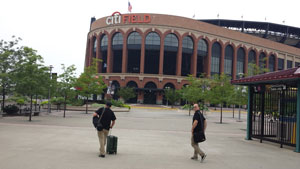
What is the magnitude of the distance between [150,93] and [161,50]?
33.9 feet

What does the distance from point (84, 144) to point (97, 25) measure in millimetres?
57295

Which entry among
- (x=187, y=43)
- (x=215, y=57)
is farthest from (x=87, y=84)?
(x=215, y=57)

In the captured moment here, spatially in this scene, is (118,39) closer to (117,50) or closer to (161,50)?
(117,50)

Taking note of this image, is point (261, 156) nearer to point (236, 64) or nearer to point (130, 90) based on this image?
point (130, 90)

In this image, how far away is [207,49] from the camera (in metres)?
62.2

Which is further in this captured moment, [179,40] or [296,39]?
[296,39]

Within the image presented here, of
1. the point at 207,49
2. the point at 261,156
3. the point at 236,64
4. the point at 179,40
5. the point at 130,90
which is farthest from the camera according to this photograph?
the point at 236,64

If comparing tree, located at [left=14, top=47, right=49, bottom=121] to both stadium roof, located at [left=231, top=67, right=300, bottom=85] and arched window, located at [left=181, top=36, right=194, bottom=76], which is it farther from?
arched window, located at [left=181, top=36, right=194, bottom=76]

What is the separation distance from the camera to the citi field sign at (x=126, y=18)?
5678cm

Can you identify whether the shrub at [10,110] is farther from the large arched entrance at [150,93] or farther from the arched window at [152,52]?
the arched window at [152,52]

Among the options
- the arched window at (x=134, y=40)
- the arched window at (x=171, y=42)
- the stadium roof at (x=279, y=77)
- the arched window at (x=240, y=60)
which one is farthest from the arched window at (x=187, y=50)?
the stadium roof at (x=279, y=77)

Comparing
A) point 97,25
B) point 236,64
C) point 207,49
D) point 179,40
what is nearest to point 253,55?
point 236,64

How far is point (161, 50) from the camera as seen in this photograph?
57094mm

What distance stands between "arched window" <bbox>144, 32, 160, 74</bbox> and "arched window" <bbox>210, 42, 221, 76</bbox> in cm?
1408
